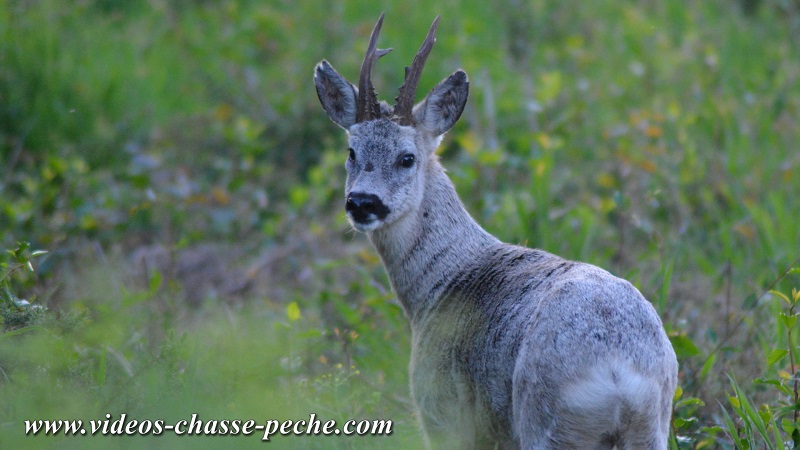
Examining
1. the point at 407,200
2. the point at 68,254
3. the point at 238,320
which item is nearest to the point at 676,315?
the point at 407,200

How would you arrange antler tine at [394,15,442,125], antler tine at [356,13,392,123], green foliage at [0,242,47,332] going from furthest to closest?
1. antler tine at [356,13,392,123]
2. antler tine at [394,15,442,125]
3. green foliage at [0,242,47,332]

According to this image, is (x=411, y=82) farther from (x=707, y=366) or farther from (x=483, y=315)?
(x=707, y=366)

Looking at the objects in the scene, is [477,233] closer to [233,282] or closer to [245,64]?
[233,282]

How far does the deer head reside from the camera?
4930mm

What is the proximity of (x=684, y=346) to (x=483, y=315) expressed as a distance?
3.69 ft

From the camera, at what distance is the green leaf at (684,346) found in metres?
4.82

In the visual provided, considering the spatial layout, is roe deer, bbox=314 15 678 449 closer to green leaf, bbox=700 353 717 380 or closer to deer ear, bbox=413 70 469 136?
deer ear, bbox=413 70 469 136

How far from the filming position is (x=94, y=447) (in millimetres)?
3848

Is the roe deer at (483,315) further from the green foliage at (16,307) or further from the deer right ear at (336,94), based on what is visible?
the green foliage at (16,307)

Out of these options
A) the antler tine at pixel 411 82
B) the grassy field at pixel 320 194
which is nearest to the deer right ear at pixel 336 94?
the antler tine at pixel 411 82

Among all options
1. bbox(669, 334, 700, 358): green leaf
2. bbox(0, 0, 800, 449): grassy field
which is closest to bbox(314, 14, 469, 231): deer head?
bbox(0, 0, 800, 449): grassy field

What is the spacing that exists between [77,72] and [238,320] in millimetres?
4028

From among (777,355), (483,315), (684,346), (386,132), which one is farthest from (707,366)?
(386,132)

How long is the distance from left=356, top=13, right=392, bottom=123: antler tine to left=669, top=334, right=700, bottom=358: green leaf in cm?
189
